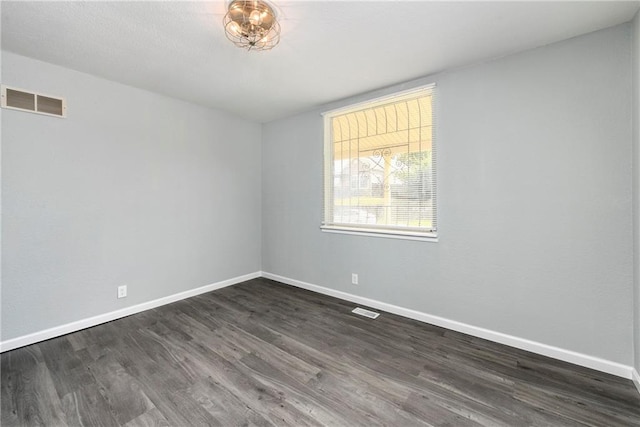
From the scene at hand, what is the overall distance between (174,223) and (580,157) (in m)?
4.06

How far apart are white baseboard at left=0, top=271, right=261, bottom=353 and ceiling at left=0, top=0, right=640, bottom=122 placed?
8.03 feet

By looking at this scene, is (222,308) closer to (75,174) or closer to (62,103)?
(75,174)

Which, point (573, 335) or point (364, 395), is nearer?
point (364, 395)

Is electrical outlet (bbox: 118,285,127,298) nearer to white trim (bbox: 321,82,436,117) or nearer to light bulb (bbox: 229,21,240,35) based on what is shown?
light bulb (bbox: 229,21,240,35)

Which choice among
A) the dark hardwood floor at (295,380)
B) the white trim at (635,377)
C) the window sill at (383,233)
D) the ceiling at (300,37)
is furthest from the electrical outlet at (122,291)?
the white trim at (635,377)

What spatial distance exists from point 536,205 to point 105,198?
Answer: 4.07m

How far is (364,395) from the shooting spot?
172 centimetres

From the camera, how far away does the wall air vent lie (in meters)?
2.21

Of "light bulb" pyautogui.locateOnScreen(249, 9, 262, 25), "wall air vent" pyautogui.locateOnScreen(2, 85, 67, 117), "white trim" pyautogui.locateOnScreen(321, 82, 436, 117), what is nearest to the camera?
"light bulb" pyautogui.locateOnScreen(249, 9, 262, 25)

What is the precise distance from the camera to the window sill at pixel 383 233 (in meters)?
2.71

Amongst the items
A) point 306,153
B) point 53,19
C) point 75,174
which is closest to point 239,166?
point 306,153

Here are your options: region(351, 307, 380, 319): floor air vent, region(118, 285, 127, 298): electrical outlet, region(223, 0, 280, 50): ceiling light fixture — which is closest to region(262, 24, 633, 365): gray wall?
region(351, 307, 380, 319): floor air vent

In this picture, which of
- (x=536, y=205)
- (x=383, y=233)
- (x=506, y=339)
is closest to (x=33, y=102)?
(x=383, y=233)

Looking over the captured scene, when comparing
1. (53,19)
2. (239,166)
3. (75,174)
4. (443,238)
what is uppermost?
(53,19)
